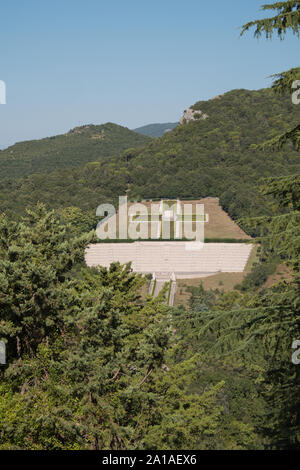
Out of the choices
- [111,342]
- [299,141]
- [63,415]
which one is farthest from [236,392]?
[299,141]

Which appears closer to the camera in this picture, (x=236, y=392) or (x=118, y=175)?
(x=236, y=392)

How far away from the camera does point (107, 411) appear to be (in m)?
11.4

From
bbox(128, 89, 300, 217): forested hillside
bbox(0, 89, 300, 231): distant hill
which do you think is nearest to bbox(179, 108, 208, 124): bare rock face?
bbox(0, 89, 300, 231): distant hill

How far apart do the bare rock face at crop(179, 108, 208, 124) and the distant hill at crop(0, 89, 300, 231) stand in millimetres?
443

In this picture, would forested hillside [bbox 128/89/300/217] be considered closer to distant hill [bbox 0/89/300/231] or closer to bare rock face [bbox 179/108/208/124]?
distant hill [bbox 0/89/300/231]

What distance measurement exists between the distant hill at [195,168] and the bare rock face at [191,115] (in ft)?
1.45

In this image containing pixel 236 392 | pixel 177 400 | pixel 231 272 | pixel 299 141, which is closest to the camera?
pixel 299 141

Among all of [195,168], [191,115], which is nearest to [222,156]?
[195,168]

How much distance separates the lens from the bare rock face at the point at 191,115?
445 ft

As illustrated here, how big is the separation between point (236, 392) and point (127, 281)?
13194mm

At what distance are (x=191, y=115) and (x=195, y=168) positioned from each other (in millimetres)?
34359

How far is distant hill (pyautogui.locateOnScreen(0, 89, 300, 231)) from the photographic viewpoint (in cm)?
9550
